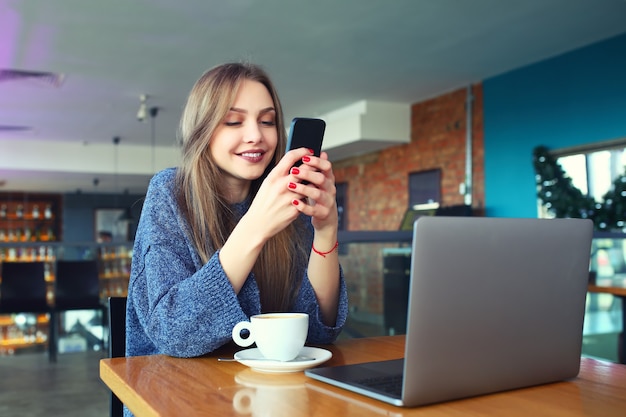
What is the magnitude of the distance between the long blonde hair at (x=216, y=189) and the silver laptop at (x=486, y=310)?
420 mm

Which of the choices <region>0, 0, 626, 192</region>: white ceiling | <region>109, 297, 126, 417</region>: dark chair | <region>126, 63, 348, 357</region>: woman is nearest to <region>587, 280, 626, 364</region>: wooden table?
<region>0, 0, 626, 192</region>: white ceiling

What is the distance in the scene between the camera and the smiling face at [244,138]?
1258mm

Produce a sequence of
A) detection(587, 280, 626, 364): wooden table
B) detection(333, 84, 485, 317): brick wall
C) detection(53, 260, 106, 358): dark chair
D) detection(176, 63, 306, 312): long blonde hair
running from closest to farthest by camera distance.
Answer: detection(176, 63, 306, 312): long blonde hair
detection(587, 280, 626, 364): wooden table
detection(53, 260, 106, 358): dark chair
detection(333, 84, 485, 317): brick wall

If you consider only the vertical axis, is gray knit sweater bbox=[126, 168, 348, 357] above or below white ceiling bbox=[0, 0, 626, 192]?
below

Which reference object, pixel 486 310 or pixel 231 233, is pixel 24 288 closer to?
pixel 231 233

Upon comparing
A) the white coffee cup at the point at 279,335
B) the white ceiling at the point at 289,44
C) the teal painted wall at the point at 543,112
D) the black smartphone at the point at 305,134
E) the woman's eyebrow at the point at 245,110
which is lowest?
the white coffee cup at the point at 279,335

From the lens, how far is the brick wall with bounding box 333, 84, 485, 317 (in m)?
6.58

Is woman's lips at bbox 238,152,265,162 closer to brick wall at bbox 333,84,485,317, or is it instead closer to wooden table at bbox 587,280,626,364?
wooden table at bbox 587,280,626,364

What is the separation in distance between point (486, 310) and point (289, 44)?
4554mm

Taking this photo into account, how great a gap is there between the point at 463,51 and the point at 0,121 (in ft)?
19.2

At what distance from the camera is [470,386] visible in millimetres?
772

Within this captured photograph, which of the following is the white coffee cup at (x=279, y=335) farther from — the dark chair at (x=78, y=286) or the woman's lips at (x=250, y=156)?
the dark chair at (x=78, y=286)

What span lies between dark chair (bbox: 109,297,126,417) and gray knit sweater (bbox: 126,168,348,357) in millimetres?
57

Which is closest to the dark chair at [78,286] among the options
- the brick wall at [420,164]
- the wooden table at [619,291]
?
the wooden table at [619,291]
